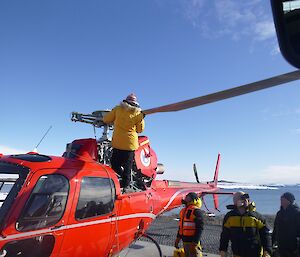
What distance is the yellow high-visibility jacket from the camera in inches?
245

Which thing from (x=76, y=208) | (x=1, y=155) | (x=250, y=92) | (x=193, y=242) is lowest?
(x=193, y=242)

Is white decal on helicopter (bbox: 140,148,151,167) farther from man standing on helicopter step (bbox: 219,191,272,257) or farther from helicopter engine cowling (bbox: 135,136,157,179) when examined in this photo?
man standing on helicopter step (bbox: 219,191,272,257)

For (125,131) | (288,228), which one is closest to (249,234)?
(288,228)

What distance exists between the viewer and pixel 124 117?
20.5 ft

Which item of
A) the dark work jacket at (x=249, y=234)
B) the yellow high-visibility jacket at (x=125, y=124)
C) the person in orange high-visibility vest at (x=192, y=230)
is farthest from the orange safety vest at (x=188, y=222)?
the yellow high-visibility jacket at (x=125, y=124)

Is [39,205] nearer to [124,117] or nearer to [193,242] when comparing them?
[124,117]

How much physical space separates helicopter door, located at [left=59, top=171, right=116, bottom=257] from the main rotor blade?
1508 mm

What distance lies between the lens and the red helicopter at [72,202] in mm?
4312

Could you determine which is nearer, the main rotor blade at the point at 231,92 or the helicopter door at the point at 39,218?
the main rotor blade at the point at 231,92

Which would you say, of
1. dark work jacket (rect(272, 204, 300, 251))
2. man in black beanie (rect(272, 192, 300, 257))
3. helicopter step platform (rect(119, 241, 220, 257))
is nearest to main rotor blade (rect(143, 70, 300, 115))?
man in black beanie (rect(272, 192, 300, 257))

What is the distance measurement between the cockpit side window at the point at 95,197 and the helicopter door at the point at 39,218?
1.00 feet

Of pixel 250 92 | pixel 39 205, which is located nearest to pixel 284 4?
pixel 250 92

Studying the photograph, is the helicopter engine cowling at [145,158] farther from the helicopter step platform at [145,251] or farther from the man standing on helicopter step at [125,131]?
the helicopter step platform at [145,251]

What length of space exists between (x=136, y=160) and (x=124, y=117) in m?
1.31
